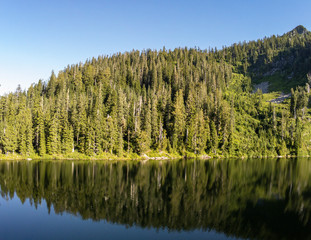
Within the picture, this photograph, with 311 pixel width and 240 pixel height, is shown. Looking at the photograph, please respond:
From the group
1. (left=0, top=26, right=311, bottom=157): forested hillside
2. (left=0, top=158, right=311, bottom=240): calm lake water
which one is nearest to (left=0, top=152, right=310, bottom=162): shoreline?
(left=0, top=26, right=311, bottom=157): forested hillside

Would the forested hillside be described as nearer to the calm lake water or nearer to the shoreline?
the shoreline

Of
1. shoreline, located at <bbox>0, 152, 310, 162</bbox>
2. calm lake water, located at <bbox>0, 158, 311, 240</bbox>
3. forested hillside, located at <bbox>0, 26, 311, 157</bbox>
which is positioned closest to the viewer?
calm lake water, located at <bbox>0, 158, 311, 240</bbox>

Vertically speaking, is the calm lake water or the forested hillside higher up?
the forested hillside

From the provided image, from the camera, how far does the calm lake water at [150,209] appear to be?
921 inches

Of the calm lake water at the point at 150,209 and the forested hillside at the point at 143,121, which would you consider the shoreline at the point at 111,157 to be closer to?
the forested hillside at the point at 143,121

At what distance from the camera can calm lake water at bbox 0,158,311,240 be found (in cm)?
2339

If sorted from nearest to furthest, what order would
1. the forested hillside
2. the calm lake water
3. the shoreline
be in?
the calm lake water, the shoreline, the forested hillside

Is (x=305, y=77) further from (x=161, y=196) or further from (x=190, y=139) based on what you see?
(x=161, y=196)

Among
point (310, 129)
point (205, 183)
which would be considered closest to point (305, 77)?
point (310, 129)

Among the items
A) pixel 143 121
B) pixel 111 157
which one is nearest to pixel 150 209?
pixel 111 157

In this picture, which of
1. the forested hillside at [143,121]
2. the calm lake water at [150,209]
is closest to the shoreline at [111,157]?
the forested hillside at [143,121]

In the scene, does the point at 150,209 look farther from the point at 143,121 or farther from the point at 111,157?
the point at 143,121

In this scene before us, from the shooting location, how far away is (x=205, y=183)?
4603cm

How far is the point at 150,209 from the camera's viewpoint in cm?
2942
